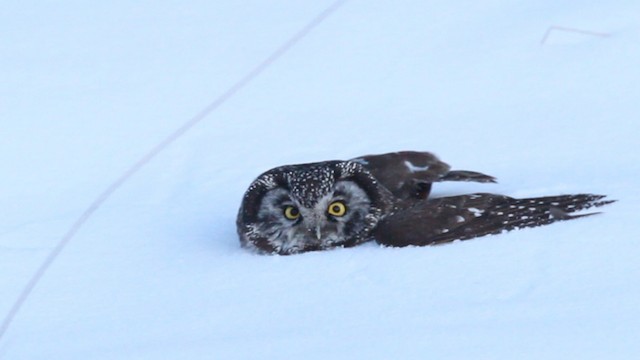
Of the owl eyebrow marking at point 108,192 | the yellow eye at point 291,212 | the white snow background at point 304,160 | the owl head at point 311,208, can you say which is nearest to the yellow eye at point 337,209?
the owl head at point 311,208

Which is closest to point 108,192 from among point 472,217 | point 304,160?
point 472,217

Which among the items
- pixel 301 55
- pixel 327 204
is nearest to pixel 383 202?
pixel 327 204

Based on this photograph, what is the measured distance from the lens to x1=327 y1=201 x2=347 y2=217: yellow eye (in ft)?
16.1

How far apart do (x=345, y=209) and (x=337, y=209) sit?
34 mm

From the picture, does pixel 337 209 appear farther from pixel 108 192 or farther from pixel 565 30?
pixel 565 30

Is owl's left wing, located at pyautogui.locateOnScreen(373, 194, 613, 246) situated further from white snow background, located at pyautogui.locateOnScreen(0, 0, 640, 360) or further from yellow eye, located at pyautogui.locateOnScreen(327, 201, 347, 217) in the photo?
yellow eye, located at pyautogui.locateOnScreen(327, 201, 347, 217)

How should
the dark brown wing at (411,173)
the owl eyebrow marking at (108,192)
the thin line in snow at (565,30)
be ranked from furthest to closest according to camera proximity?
the thin line in snow at (565,30) < the dark brown wing at (411,173) < the owl eyebrow marking at (108,192)

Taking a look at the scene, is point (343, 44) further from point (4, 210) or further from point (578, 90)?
point (4, 210)

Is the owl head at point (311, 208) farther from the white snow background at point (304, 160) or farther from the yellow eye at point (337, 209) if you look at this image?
the white snow background at point (304, 160)

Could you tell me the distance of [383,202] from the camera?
4.96 metres

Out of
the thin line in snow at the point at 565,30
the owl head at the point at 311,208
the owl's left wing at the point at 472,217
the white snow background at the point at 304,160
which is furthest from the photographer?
the thin line in snow at the point at 565,30

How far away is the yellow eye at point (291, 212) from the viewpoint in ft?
16.2

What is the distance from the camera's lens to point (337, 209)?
194 inches

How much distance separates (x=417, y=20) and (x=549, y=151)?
2214 millimetres
